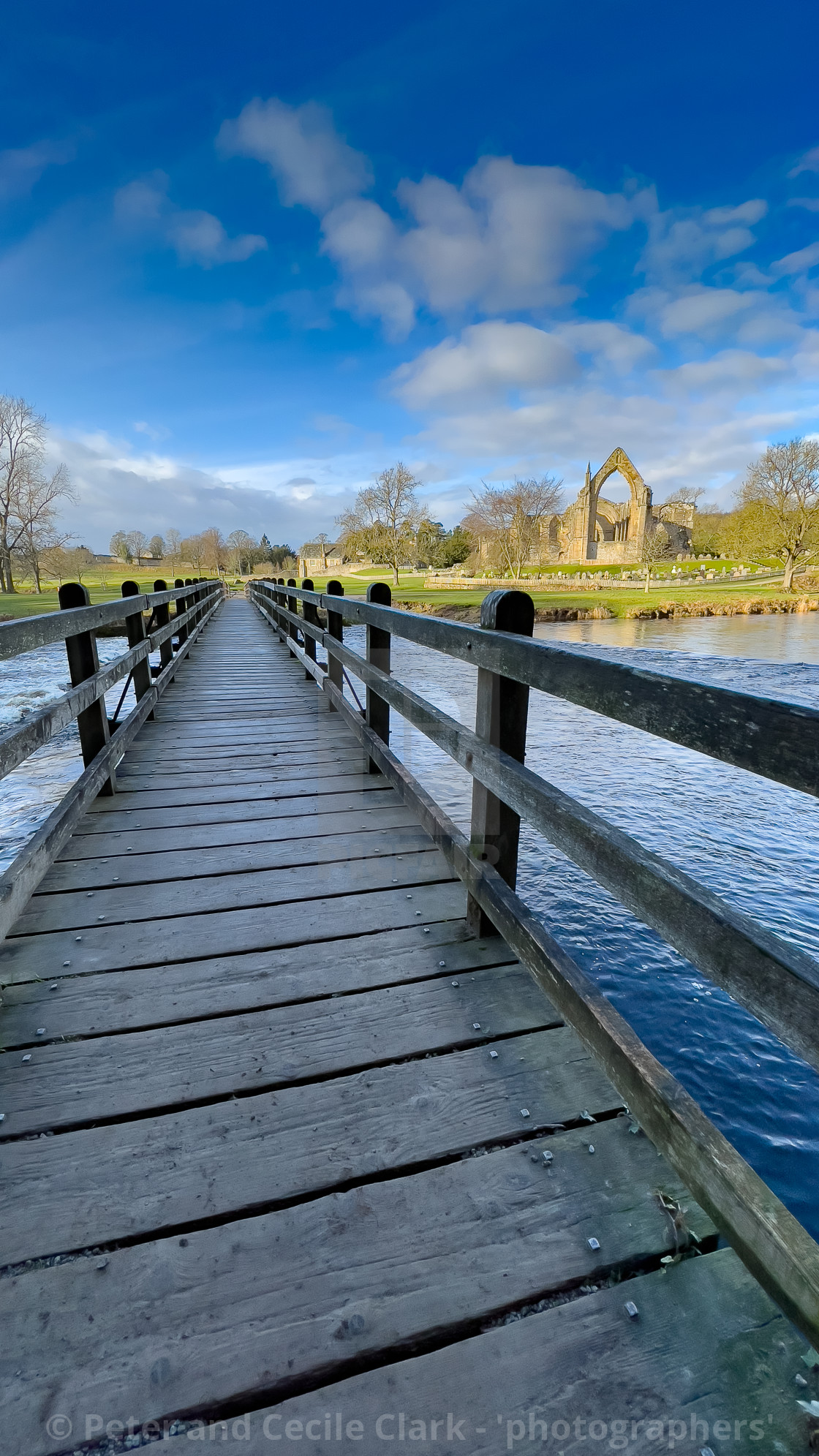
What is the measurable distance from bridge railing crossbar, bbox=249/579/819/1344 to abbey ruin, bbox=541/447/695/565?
69.9 meters

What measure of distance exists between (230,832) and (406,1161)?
6.35 feet

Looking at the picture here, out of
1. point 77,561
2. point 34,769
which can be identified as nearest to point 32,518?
point 77,561

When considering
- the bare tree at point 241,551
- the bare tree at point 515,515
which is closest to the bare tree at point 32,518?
the bare tree at point 515,515


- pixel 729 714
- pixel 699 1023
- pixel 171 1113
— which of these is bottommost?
pixel 699 1023

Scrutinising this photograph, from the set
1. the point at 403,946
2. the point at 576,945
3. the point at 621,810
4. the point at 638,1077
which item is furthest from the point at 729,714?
the point at 621,810

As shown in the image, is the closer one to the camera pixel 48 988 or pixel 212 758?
pixel 48 988

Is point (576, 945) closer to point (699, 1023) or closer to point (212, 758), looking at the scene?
point (699, 1023)

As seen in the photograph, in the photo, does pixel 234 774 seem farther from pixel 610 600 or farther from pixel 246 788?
pixel 610 600

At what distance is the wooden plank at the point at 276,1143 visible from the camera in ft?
4.16

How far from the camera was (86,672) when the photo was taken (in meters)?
3.27

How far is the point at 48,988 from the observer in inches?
75.5

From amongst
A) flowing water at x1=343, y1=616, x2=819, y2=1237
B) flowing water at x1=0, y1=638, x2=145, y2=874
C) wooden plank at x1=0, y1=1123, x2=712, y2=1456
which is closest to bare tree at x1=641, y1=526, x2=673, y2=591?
flowing water at x1=343, y1=616, x2=819, y2=1237

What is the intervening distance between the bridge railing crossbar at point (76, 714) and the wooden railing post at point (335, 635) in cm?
138

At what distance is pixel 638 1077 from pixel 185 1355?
0.91 metres
